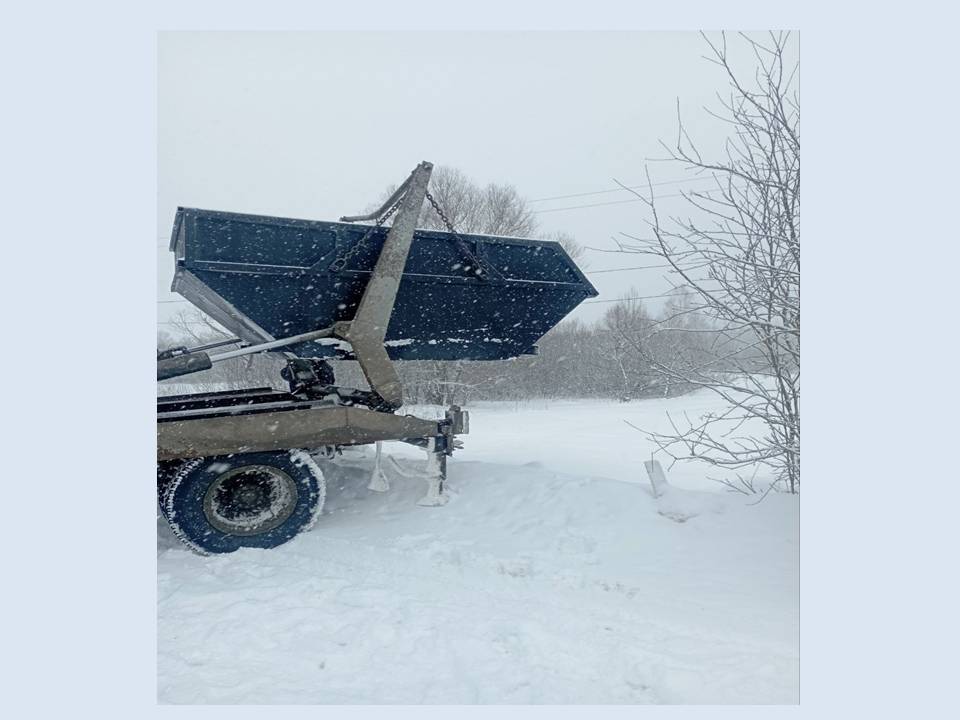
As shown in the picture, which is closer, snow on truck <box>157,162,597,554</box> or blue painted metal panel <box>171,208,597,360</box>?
snow on truck <box>157,162,597,554</box>

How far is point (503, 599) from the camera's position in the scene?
3498 mm

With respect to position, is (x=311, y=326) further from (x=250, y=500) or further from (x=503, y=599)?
(x=503, y=599)

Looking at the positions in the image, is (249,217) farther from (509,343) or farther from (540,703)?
(540,703)

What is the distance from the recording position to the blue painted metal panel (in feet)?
15.0

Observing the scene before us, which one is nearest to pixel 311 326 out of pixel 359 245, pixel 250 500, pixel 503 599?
pixel 359 245

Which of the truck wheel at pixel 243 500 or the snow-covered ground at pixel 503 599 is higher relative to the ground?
the truck wheel at pixel 243 500

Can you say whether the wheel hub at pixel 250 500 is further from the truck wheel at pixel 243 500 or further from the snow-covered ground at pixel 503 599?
→ the snow-covered ground at pixel 503 599

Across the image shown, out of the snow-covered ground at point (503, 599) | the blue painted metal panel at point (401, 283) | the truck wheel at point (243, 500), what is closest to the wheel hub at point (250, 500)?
the truck wheel at point (243, 500)

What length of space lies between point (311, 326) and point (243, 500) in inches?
56.5

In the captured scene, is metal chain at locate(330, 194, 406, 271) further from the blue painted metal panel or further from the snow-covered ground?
the snow-covered ground

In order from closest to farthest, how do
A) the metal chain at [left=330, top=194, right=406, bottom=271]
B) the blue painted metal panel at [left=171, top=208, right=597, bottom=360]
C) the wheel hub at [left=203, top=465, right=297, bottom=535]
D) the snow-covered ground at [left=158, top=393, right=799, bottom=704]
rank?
the snow-covered ground at [left=158, top=393, right=799, bottom=704], the wheel hub at [left=203, top=465, right=297, bottom=535], the blue painted metal panel at [left=171, top=208, right=597, bottom=360], the metal chain at [left=330, top=194, right=406, bottom=271]

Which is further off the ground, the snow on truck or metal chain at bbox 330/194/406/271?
metal chain at bbox 330/194/406/271

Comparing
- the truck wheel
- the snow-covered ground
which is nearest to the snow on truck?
the truck wheel

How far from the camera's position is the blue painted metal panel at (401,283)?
15.0 ft
